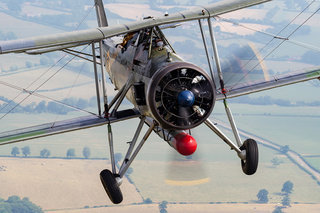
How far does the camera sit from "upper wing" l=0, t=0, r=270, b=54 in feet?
41.4

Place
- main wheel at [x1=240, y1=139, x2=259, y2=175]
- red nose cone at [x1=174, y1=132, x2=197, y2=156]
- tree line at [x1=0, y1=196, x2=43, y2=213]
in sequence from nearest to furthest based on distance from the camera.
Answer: red nose cone at [x1=174, y1=132, x2=197, y2=156], main wheel at [x1=240, y1=139, x2=259, y2=175], tree line at [x1=0, y1=196, x2=43, y2=213]

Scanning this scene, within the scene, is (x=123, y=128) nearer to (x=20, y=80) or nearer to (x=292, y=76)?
(x=20, y=80)

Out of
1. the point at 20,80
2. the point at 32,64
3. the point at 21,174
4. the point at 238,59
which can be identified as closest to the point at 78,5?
the point at 32,64

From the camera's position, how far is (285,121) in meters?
104

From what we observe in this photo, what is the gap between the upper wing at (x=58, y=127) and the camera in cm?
1410

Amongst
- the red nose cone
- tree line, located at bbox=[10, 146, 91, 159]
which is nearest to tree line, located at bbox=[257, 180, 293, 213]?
tree line, located at bbox=[10, 146, 91, 159]

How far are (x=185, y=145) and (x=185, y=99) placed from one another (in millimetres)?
1395

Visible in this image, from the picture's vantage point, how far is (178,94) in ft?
40.8

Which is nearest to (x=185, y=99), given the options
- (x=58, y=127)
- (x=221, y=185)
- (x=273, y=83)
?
(x=58, y=127)

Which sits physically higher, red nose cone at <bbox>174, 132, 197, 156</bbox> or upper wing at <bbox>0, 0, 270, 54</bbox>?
upper wing at <bbox>0, 0, 270, 54</bbox>

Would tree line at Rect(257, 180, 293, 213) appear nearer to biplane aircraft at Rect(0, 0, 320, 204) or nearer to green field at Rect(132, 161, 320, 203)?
green field at Rect(132, 161, 320, 203)

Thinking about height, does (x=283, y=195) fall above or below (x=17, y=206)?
above

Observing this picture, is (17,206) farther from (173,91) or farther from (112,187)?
(173,91)

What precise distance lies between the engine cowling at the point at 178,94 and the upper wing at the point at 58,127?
6.13 feet
